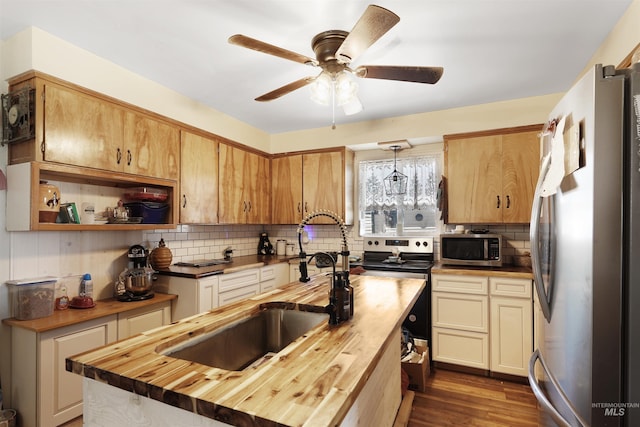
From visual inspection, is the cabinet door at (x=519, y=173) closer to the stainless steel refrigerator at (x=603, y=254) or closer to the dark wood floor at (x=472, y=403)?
the dark wood floor at (x=472, y=403)

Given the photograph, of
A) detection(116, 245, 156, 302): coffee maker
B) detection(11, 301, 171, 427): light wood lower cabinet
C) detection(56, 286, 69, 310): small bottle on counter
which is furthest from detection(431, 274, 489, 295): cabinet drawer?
detection(56, 286, 69, 310): small bottle on counter

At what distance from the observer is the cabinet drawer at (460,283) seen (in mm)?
2873

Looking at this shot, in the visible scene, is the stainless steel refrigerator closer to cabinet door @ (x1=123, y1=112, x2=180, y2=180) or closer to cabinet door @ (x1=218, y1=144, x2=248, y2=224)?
cabinet door @ (x1=123, y1=112, x2=180, y2=180)

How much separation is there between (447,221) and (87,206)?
3199mm

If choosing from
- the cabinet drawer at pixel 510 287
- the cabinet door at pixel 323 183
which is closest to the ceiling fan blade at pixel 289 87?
the cabinet door at pixel 323 183

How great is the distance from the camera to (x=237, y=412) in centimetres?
72

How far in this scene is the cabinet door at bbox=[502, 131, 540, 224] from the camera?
2.99 meters

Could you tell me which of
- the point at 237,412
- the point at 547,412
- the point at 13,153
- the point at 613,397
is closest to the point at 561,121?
the point at 613,397

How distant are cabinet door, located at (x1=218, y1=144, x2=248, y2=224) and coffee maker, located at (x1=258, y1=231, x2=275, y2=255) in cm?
75

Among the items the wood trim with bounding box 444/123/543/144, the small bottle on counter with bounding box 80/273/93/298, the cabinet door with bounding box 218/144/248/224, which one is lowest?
the small bottle on counter with bounding box 80/273/93/298

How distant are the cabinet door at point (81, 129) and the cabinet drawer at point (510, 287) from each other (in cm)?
323

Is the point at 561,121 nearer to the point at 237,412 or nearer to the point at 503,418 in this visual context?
the point at 237,412

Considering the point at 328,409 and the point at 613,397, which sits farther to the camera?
the point at 613,397

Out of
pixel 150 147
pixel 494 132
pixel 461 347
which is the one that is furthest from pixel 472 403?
pixel 150 147
